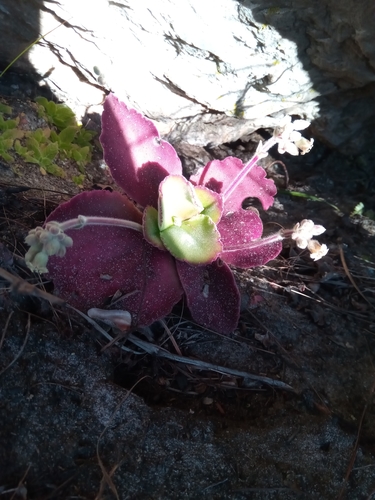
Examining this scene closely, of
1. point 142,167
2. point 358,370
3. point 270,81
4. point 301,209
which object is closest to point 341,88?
point 270,81

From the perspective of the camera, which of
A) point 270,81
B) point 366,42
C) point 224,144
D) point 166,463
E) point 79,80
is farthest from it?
point 224,144

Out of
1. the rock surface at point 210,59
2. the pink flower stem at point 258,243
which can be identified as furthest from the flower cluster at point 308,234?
the rock surface at point 210,59

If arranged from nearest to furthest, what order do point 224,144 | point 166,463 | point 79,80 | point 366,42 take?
point 166,463
point 366,42
point 79,80
point 224,144

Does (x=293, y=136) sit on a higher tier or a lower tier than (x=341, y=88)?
higher

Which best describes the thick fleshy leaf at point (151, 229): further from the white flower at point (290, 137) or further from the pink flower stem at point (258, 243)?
the white flower at point (290, 137)

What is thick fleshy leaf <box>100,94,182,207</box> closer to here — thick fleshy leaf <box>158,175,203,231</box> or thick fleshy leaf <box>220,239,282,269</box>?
thick fleshy leaf <box>158,175,203,231</box>

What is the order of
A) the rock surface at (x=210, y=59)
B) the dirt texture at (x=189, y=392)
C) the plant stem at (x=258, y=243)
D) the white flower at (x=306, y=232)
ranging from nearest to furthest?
the dirt texture at (x=189, y=392)
the white flower at (x=306, y=232)
the plant stem at (x=258, y=243)
the rock surface at (x=210, y=59)

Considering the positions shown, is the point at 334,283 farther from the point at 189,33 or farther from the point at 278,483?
the point at 189,33
